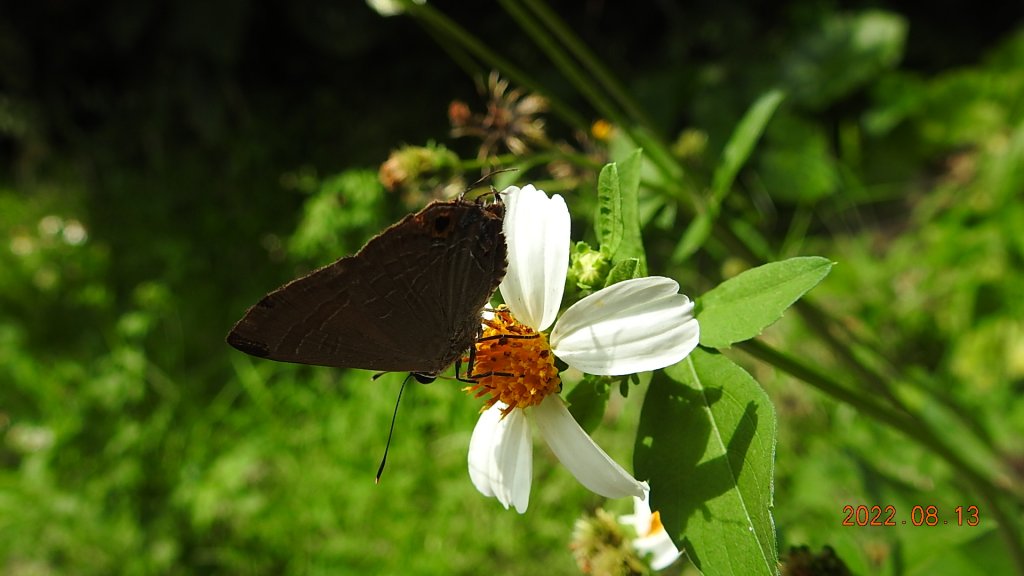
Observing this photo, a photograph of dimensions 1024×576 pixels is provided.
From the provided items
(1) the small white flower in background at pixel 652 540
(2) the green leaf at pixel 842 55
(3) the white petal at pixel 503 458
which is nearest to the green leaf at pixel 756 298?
(3) the white petal at pixel 503 458

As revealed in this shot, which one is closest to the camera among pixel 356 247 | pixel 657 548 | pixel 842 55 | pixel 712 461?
pixel 712 461

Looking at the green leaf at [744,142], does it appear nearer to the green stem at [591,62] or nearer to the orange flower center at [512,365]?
the green stem at [591,62]

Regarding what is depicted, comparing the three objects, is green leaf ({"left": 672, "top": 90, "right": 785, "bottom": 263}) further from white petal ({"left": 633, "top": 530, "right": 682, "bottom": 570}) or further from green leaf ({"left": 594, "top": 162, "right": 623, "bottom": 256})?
white petal ({"left": 633, "top": 530, "right": 682, "bottom": 570})

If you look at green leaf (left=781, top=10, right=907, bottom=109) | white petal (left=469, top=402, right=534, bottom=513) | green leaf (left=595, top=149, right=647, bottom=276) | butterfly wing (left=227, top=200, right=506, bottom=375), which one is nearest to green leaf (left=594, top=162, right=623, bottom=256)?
green leaf (left=595, top=149, right=647, bottom=276)

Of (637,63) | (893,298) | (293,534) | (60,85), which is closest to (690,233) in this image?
(893,298)

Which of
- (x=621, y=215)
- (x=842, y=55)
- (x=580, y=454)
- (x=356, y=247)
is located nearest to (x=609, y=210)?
(x=621, y=215)

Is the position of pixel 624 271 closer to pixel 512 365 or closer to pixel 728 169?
pixel 512 365

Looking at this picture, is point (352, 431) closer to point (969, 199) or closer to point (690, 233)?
point (690, 233)

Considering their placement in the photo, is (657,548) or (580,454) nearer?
(580,454)
